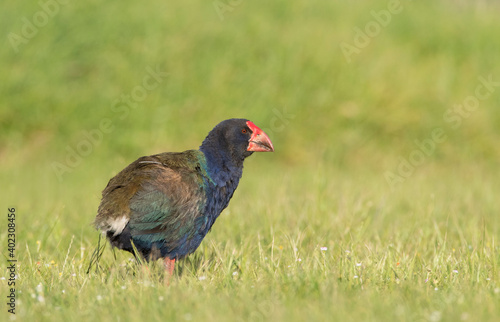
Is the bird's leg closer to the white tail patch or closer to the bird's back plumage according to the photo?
the bird's back plumage

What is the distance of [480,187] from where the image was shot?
27.3 feet

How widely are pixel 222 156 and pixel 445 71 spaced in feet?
23.9

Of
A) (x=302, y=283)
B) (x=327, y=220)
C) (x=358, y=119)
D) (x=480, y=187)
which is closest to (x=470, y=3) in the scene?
(x=358, y=119)

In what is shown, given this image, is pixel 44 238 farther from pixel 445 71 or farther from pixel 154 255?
pixel 445 71

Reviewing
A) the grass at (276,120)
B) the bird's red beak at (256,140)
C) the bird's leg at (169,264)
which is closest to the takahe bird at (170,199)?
the bird's leg at (169,264)

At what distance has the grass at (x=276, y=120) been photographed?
19.1ft

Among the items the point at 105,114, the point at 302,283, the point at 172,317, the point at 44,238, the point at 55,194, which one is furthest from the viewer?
the point at 105,114

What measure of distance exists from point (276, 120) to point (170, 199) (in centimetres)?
578

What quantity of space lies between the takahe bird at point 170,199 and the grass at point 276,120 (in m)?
0.26

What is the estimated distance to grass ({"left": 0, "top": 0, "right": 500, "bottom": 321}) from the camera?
229 inches

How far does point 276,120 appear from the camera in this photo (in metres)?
10.2

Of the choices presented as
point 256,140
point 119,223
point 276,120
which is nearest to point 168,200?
point 119,223

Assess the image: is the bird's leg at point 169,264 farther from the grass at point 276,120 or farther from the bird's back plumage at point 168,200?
the grass at point 276,120

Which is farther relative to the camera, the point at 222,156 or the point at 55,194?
the point at 55,194
